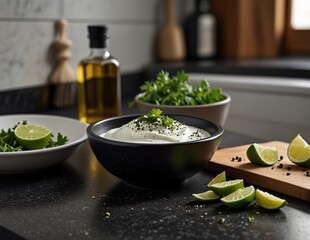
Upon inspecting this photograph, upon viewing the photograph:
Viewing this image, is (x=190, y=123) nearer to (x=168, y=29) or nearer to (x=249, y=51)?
(x=168, y=29)

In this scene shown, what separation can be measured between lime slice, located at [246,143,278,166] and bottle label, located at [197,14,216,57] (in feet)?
4.30

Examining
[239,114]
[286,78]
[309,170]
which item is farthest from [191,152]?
[286,78]

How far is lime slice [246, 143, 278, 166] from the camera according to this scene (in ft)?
3.24

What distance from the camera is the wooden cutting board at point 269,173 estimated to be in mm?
871

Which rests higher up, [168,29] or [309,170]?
[168,29]

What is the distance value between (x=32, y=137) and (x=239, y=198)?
0.44 m

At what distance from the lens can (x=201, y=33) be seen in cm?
226

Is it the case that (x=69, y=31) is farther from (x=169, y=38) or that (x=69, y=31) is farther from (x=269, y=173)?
(x=269, y=173)

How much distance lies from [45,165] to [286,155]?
51cm

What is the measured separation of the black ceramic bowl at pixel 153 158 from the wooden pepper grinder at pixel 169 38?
1.34 metres

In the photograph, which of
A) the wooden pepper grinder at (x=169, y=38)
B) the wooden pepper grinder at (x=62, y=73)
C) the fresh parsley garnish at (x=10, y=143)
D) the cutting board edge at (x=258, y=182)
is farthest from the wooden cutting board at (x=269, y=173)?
the wooden pepper grinder at (x=169, y=38)

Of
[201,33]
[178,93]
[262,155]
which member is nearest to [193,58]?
[201,33]

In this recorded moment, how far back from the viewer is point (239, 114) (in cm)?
177

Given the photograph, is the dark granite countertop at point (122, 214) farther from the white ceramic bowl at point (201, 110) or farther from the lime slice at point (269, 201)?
the white ceramic bowl at point (201, 110)
